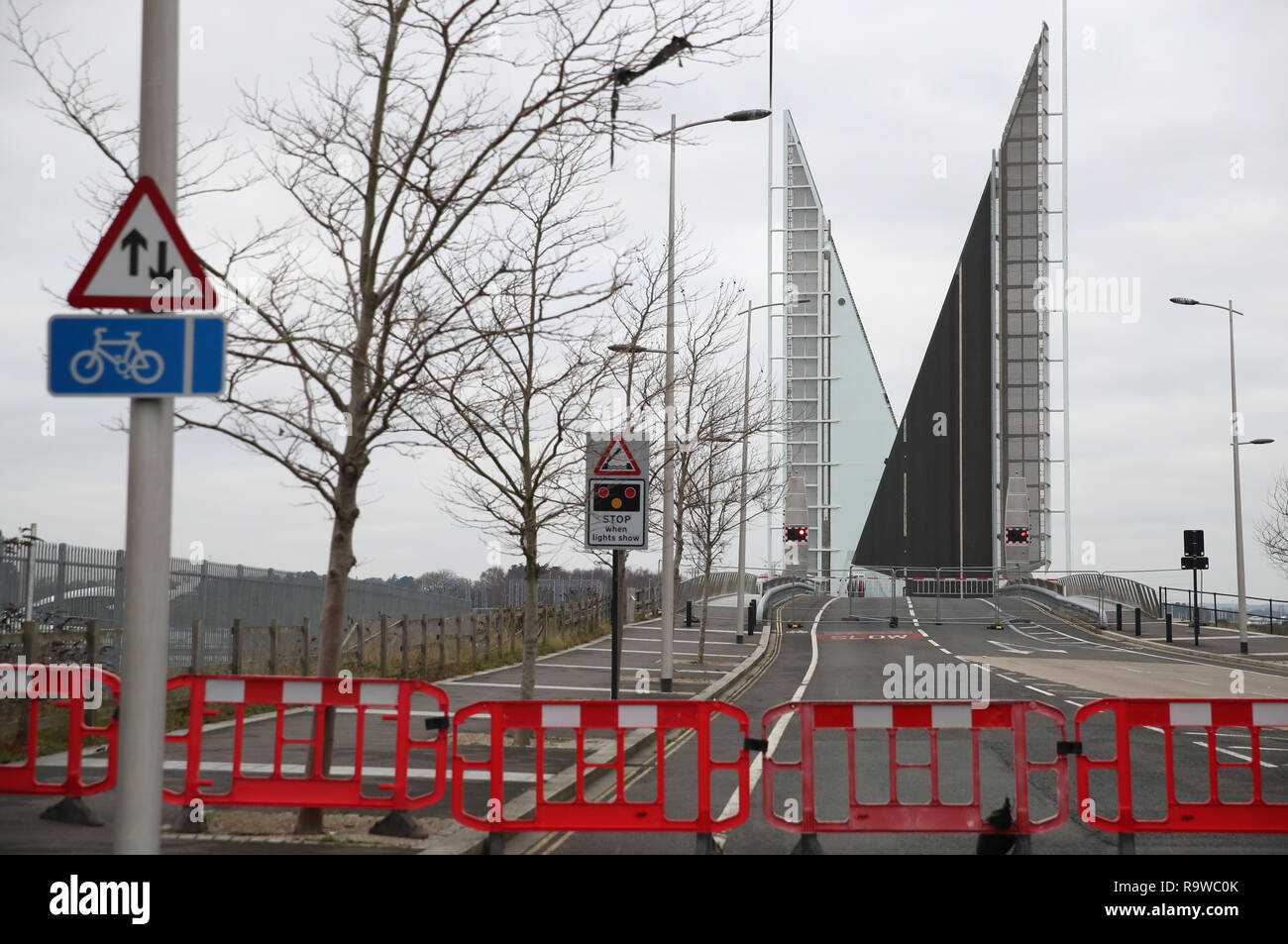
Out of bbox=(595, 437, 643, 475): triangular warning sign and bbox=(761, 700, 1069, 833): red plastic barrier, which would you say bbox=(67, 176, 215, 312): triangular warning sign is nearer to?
bbox=(761, 700, 1069, 833): red plastic barrier

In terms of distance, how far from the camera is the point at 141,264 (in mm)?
5871

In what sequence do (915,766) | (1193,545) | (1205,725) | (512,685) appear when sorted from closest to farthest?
(915,766)
(1205,725)
(512,685)
(1193,545)

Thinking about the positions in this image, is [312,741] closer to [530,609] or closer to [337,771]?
[337,771]

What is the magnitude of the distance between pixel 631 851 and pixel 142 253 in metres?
5.23

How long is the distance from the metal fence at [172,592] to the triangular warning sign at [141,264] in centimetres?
943

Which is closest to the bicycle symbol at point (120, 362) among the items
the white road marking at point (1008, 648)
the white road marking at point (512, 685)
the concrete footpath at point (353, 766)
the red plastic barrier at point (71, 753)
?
the concrete footpath at point (353, 766)

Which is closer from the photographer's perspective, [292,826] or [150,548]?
[150,548]

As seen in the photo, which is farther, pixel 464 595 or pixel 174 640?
pixel 464 595

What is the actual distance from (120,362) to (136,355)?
3.1 inches

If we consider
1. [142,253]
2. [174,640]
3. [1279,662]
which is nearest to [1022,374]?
[1279,662]

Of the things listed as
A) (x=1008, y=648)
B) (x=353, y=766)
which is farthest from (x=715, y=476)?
(x=353, y=766)

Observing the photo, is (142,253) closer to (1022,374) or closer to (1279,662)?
(1279,662)

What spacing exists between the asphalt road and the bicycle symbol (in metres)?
4.66
